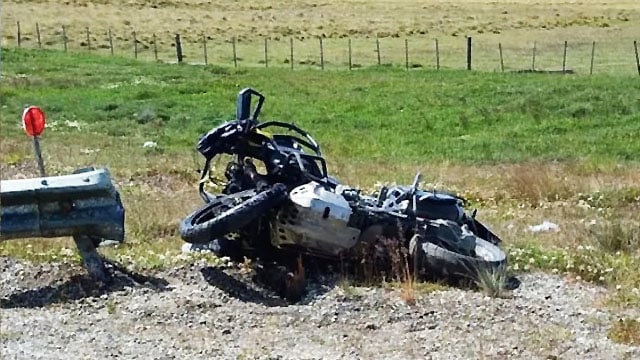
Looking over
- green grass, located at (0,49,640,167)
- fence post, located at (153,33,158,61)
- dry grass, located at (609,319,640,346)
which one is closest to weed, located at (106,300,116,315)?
dry grass, located at (609,319,640,346)

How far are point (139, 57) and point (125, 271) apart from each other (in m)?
36.7

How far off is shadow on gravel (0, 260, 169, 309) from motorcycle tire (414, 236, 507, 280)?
1.99 metres

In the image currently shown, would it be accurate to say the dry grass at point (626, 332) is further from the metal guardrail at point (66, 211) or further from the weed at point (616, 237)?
the metal guardrail at point (66, 211)

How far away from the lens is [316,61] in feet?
137

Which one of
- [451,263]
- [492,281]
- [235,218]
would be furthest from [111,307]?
[492,281]

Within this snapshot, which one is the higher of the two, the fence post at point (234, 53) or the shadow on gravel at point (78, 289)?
the shadow on gravel at point (78, 289)

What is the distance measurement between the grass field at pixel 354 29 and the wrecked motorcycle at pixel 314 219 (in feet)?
90.7

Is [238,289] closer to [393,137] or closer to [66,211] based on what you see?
[66,211]

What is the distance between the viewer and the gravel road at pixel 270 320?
6379 millimetres

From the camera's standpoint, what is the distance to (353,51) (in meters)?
47.2

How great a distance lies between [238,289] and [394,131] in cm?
1478

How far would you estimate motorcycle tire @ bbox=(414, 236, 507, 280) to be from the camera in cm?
812

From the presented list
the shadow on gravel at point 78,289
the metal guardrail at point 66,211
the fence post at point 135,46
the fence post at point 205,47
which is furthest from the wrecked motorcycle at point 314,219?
the fence post at point 135,46

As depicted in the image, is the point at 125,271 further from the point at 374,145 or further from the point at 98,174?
the point at 374,145
